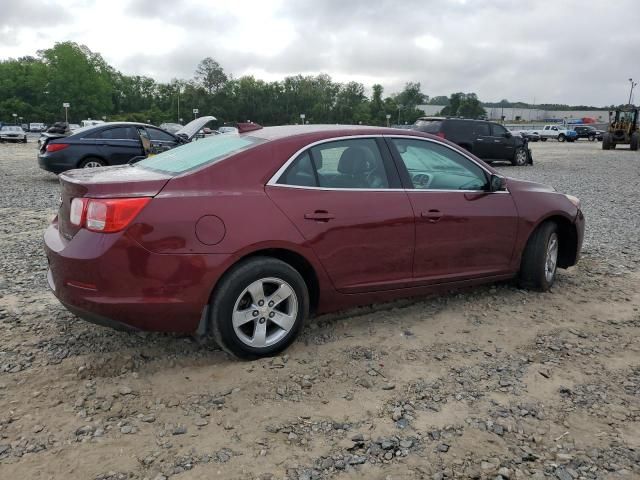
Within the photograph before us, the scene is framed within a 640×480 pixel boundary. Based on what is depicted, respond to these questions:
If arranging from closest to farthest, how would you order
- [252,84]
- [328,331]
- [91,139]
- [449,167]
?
[328,331] → [449,167] → [91,139] → [252,84]

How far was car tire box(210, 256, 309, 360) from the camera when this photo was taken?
3.38 meters

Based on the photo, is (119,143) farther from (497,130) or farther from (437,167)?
(497,130)

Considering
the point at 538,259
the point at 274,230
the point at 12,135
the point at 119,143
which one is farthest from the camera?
the point at 12,135

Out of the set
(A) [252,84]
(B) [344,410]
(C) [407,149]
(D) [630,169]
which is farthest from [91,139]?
(A) [252,84]

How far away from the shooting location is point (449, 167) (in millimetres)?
4543

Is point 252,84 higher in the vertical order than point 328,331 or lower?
higher

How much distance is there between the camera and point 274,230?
3482 millimetres

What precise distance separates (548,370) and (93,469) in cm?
274

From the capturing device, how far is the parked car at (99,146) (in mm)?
11672

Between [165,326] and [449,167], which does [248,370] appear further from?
[449,167]

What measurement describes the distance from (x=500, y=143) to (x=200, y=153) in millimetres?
18282

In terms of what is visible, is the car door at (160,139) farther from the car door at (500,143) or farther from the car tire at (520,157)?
the car tire at (520,157)

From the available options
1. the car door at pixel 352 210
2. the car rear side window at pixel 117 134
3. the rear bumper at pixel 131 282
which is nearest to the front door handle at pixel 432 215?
the car door at pixel 352 210

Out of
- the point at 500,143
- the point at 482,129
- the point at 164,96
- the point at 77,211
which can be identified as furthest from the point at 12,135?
the point at 164,96
